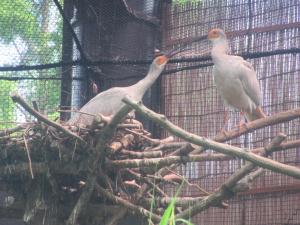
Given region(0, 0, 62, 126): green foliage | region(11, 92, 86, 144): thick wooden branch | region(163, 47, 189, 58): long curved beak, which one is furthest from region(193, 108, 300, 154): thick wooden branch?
region(0, 0, 62, 126): green foliage

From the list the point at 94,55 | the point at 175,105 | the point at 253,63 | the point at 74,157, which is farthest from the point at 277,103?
the point at 74,157

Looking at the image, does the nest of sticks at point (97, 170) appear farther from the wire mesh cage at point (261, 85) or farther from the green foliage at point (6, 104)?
the green foliage at point (6, 104)

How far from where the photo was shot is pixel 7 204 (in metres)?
7.29

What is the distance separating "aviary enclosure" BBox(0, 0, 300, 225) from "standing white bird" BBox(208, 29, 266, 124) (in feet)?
0.74

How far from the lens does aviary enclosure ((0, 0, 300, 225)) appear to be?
6484 millimetres

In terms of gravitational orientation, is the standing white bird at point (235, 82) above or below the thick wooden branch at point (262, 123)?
above

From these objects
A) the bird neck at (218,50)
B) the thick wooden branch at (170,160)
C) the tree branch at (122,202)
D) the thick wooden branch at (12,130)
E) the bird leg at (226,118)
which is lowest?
the tree branch at (122,202)

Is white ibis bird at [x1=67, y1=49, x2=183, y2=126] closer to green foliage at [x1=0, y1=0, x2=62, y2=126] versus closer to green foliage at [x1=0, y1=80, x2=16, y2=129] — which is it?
green foliage at [x1=0, y1=0, x2=62, y2=126]

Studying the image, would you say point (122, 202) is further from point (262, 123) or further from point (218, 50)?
point (218, 50)

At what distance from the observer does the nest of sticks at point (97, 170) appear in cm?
606

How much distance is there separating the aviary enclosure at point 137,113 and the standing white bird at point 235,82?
226 millimetres

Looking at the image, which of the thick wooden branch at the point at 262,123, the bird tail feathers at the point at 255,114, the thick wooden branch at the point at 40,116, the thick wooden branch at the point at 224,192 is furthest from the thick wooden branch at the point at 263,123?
the bird tail feathers at the point at 255,114

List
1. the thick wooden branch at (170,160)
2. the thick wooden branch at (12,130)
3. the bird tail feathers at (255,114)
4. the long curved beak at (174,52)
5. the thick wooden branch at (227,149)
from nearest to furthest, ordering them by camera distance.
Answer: the thick wooden branch at (227,149) → the thick wooden branch at (170,160) → the thick wooden branch at (12,130) → the bird tail feathers at (255,114) → the long curved beak at (174,52)

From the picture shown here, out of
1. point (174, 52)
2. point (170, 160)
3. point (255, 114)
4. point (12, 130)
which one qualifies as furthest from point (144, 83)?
point (170, 160)
